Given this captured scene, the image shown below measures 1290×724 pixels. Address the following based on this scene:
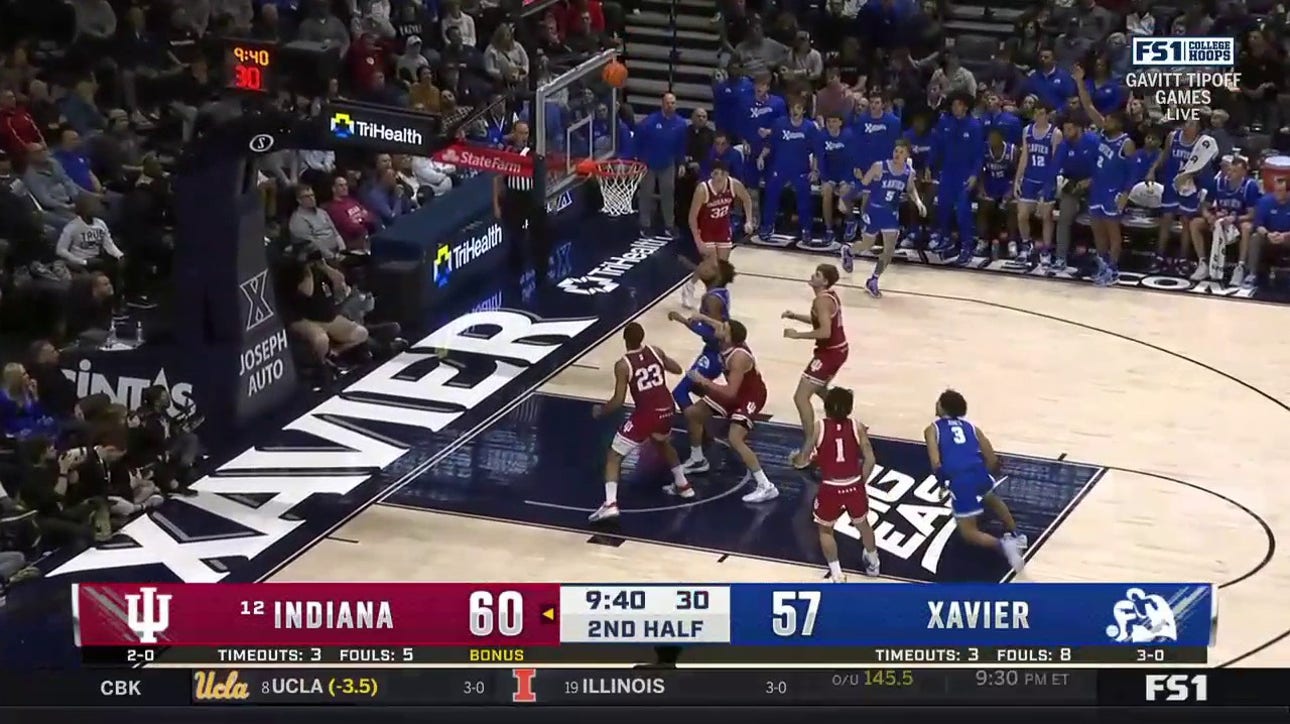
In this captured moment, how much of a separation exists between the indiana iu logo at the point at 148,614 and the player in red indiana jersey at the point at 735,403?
5.52m

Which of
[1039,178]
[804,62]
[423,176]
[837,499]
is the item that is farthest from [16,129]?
[1039,178]

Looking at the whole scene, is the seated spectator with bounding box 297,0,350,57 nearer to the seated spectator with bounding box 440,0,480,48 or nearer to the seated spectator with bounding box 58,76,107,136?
the seated spectator with bounding box 440,0,480,48

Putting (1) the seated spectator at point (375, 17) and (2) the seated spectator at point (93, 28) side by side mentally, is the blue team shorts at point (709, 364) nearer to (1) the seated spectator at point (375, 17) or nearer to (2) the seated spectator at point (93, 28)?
(2) the seated spectator at point (93, 28)

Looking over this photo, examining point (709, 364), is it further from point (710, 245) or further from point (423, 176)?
point (423, 176)

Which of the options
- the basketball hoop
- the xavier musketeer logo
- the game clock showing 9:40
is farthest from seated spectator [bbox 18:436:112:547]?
the basketball hoop

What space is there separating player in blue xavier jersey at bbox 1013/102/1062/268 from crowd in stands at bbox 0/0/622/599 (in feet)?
17.1

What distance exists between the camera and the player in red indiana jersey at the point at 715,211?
20375mm

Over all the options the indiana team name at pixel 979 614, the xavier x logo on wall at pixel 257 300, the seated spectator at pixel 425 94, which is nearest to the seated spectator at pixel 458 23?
the seated spectator at pixel 425 94

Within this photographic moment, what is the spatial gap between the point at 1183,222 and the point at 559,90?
21.4 ft

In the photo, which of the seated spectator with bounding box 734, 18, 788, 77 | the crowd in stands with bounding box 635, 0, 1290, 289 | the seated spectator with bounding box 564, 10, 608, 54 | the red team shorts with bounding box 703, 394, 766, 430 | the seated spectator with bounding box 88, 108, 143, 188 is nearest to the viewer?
the red team shorts with bounding box 703, 394, 766, 430

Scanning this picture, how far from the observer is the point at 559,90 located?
2219 centimetres

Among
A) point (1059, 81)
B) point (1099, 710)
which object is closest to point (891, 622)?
point (1099, 710)

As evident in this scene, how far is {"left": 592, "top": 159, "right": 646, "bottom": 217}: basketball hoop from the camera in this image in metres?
22.5

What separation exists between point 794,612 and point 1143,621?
1925 mm
